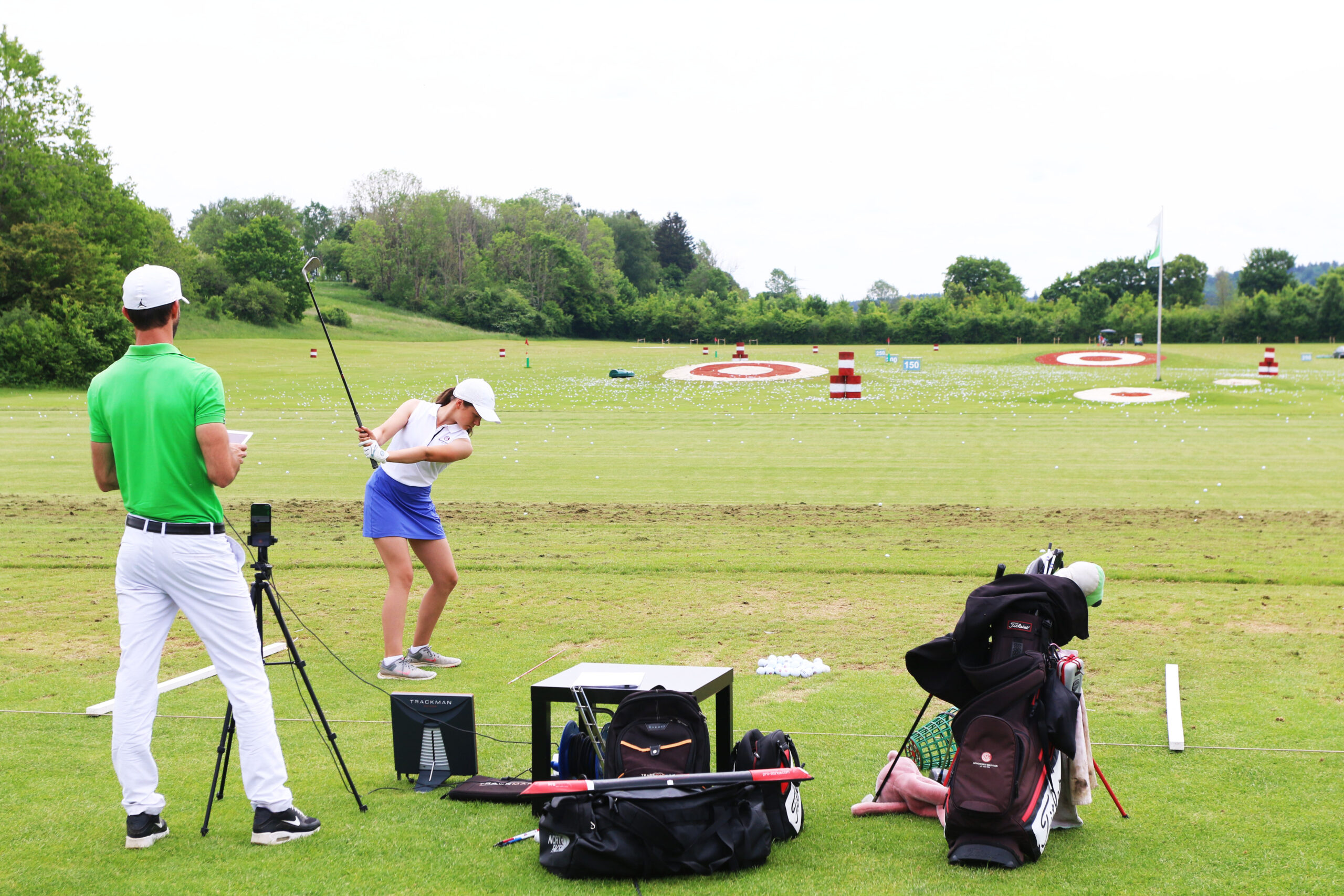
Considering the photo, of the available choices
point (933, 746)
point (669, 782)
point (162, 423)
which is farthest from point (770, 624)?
point (162, 423)

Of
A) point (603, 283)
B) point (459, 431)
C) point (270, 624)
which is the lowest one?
point (270, 624)

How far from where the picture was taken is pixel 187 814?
16.2 ft

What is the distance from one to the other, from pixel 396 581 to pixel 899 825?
399cm

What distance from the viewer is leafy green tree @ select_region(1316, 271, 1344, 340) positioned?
75.4m

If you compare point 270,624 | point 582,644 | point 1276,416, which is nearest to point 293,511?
point 270,624

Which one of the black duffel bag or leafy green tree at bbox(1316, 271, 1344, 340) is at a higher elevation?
leafy green tree at bbox(1316, 271, 1344, 340)

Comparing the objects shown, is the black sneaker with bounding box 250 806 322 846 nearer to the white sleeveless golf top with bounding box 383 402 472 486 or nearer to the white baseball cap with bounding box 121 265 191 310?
the white baseball cap with bounding box 121 265 191 310

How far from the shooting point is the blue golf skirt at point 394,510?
7398 mm

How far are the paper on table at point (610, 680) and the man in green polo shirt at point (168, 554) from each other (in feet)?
4.35

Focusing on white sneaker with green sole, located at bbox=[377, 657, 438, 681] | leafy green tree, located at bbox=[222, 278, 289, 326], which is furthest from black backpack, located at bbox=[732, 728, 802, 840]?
leafy green tree, located at bbox=[222, 278, 289, 326]

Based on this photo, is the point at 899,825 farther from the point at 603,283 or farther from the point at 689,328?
the point at 603,283

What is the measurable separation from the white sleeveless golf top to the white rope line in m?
1.65

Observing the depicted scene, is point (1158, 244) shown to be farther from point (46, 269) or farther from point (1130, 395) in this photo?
point (46, 269)

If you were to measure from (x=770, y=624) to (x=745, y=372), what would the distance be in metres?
42.2
